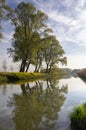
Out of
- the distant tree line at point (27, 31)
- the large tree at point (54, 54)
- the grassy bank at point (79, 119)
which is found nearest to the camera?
the grassy bank at point (79, 119)

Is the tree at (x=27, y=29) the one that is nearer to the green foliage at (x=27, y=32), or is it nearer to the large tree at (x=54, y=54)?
the green foliage at (x=27, y=32)

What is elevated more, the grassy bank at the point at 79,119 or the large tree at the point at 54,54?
the large tree at the point at 54,54

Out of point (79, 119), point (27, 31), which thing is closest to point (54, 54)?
point (27, 31)

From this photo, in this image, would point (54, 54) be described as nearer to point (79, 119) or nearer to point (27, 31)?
point (27, 31)

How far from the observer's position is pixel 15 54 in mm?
54156

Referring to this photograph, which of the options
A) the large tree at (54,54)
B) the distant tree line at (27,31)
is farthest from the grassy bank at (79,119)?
the large tree at (54,54)

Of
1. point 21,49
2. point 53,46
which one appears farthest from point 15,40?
point 53,46

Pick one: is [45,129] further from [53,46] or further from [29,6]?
[53,46]

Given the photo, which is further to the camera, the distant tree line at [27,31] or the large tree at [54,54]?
the large tree at [54,54]

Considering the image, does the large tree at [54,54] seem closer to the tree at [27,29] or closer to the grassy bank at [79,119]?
the tree at [27,29]

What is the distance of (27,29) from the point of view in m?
50.7

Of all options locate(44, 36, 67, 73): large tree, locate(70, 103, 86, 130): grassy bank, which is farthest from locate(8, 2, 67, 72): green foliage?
locate(70, 103, 86, 130): grassy bank

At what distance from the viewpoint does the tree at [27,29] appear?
4916 centimetres

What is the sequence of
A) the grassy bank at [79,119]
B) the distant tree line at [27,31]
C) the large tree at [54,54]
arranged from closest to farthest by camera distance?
1. the grassy bank at [79,119]
2. the distant tree line at [27,31]
3. the large tree at [54,54]
